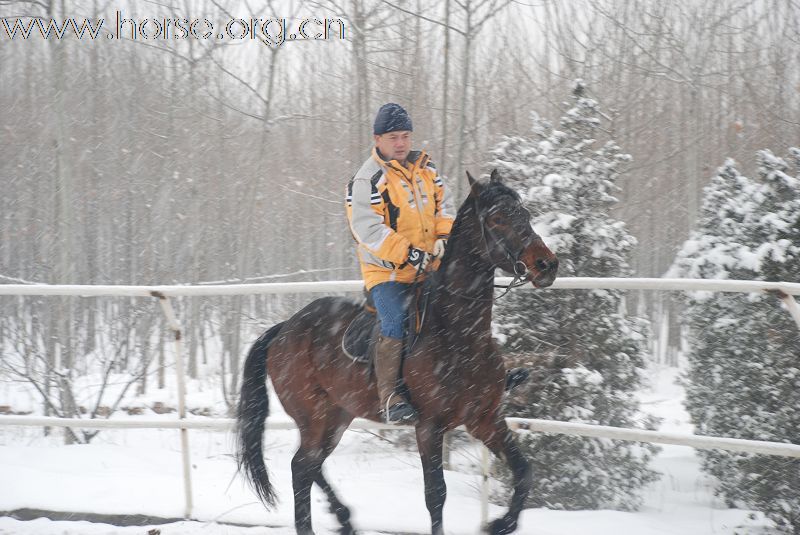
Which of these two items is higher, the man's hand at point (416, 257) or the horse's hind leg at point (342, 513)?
the man's hand at point (416, 257)

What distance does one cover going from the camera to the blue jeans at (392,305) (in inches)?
148

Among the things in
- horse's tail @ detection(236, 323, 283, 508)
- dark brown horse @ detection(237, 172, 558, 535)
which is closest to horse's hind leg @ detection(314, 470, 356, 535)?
dark brown horse @ detection(237, 172, 558, 535)

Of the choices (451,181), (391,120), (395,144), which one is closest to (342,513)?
(395,144)

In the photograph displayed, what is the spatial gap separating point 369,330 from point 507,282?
0.90 meters

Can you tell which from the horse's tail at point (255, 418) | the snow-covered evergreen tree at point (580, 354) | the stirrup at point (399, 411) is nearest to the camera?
the stirrup at point (399, 411)

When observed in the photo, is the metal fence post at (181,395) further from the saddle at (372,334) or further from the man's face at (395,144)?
the man's face at (395,144)

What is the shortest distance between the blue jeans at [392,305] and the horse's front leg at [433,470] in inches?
20.7

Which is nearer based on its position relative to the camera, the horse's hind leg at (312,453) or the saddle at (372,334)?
the saddle at (372,334)

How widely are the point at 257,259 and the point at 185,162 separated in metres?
4.68

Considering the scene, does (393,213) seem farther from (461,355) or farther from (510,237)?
(461,355)

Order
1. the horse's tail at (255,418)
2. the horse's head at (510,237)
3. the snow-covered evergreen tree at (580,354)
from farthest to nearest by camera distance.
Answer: the snow-covered evergreen tree at (580,354) < the horse's tail at (255,418) < the horse's head at (510,237)

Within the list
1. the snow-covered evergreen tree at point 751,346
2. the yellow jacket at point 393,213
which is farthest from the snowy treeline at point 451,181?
the yellow jacket at point 393,213

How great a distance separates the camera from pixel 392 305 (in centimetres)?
380

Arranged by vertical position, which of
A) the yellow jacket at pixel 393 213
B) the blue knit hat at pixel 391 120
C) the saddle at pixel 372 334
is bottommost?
the saddle at pixel 372 334
